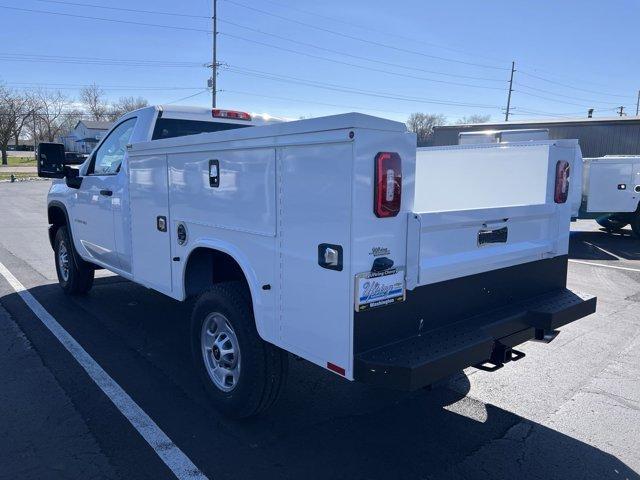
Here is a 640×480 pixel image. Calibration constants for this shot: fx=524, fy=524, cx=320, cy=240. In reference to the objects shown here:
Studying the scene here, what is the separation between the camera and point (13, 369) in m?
4.46

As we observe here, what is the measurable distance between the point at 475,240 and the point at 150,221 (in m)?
2.69

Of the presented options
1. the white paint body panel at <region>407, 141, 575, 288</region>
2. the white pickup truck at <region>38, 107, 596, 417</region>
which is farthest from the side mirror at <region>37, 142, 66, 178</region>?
the white paint body panel at <region>407, 141, 575, 288</region>

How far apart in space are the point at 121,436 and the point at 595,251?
11207 millimetres

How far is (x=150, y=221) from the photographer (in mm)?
4449

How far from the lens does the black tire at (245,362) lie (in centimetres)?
332

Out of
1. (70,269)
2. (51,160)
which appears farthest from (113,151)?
(70,269)

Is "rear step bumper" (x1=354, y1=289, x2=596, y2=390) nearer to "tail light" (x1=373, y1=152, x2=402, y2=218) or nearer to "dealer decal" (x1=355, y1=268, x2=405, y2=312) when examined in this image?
"dealer decal" (x1=355, y1=268, x2=405, y2=312)

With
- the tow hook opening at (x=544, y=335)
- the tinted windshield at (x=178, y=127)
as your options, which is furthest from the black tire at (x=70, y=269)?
the tow hook opening at (x=544, y=335)

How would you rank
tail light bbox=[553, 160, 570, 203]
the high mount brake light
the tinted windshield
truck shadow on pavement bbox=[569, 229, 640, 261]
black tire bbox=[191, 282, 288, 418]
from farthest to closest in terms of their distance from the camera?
truck shadow on pavement bbox=[569, 229, 640, 261], the high mount brake light, the tinted windshield, tail light bbox=[553, 160, 570, 203], black tire bbox=[191, 282, 288, 418]

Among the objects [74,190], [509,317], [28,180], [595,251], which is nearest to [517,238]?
[509,317]

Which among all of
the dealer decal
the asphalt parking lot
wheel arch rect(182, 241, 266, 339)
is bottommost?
the asphalt parking lot

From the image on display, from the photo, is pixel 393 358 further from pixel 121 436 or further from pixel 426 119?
pixel 426 119

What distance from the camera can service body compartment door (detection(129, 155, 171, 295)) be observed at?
166 inches

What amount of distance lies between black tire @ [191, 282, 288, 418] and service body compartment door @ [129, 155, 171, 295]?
0.81m
